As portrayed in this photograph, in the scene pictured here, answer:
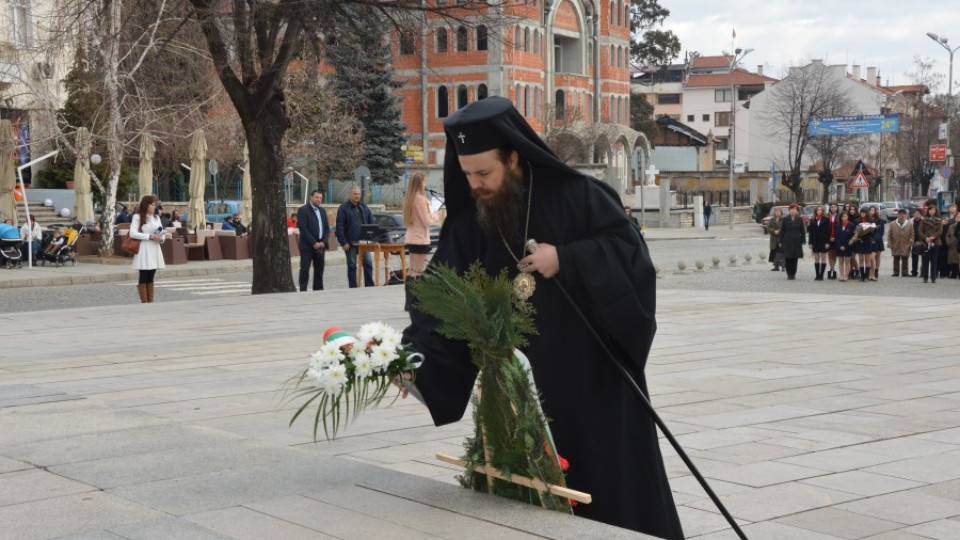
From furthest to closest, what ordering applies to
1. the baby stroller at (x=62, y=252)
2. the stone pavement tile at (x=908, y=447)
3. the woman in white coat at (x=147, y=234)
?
the baby stroller at (x=62, y=252) < the woman in white coat at (x=147, y=234) < the stone pavement tile at (x=908, y=447)

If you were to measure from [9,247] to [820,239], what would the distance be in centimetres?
1810

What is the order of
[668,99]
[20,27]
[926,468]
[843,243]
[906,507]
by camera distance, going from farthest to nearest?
[668,99], [20,27], [843,243], [926,468], [906,507]

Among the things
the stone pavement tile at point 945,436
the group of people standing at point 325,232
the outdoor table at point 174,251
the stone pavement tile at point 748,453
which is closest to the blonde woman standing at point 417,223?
the group of people standing at point 325,232

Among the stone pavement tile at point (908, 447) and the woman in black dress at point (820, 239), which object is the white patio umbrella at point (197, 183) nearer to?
the woman in black dress at point (820, 239)

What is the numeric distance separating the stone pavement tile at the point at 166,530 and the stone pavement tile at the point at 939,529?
2.96 m

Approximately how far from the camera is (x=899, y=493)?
625cm

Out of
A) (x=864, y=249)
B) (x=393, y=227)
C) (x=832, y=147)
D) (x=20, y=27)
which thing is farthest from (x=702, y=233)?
(x=20, y=27)

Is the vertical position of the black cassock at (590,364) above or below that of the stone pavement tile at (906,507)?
above

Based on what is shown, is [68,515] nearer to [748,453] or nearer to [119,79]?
[748,453]

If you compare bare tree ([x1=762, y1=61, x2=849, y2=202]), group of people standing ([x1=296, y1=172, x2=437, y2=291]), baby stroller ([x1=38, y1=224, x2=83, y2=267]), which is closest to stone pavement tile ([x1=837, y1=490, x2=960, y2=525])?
group of people standing ([x1=296, y1=172, x2=437, y2=291])

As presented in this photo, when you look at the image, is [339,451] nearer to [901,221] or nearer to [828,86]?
[901,221]

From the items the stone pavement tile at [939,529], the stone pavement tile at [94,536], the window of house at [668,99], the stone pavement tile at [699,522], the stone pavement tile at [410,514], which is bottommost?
the stone pavement tile at [699,522]

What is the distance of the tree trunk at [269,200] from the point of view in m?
19.8

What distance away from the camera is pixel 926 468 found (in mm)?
6859
